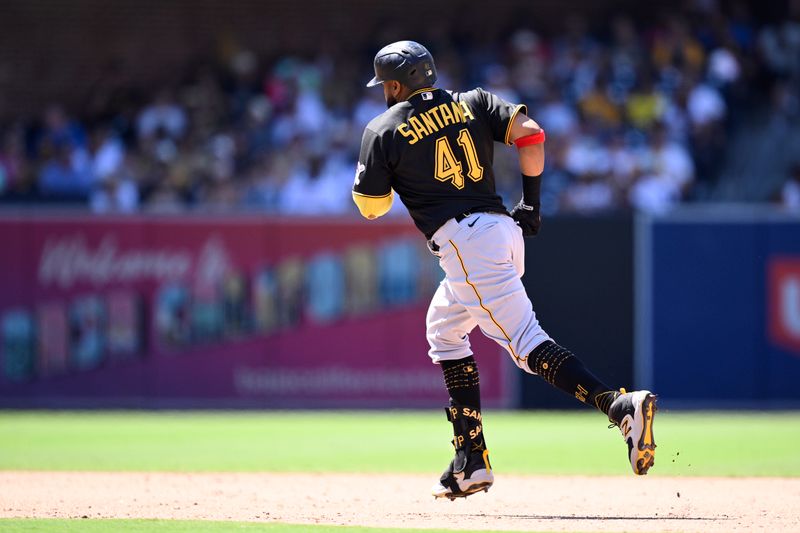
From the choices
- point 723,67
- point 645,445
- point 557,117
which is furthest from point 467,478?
point 723,67

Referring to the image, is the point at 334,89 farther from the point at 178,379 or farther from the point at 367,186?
the point at 367,186

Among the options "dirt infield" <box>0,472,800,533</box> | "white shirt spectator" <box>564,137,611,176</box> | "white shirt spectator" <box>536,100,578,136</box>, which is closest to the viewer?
"dirt infield" <box>0,472,800,533</box>

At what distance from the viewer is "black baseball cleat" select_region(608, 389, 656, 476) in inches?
219

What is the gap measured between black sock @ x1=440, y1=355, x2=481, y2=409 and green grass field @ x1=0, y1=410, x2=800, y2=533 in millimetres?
1370

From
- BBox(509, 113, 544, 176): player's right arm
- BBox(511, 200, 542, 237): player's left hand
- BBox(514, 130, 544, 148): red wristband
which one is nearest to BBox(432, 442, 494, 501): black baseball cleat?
BBox(511, 200, 542, 237): player's left hand

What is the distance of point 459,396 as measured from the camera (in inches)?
251

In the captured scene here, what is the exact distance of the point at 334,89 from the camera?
52.5ft

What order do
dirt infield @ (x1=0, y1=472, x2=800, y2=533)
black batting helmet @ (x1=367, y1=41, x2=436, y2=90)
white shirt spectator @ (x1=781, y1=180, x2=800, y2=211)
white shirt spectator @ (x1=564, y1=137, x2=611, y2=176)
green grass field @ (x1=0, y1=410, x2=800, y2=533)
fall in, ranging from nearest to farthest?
dirt infield @ (x1=0, y1=472, x2=800, y2=533), black batting helmet @ (x1=367, y1=41, x2=436, y2=90), green grass field @ (x1=0, y1=410, x2=800, y2=533), white shirt spectator @ (x1=781, y1=180, x2=800, y2=211), white shirt spectator @ (x1=564, y1=137, x2=611, y2=176)

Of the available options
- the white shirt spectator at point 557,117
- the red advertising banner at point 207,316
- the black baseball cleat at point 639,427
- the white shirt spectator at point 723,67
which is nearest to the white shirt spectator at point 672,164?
the white shirt spectator at point 557,117

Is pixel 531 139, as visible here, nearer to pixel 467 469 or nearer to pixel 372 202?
pixel 372 202

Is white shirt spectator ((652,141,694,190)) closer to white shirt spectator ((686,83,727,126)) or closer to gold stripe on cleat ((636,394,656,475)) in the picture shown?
white shirt spectator ((686,83,727,126))

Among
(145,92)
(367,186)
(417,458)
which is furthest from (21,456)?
(145,92)

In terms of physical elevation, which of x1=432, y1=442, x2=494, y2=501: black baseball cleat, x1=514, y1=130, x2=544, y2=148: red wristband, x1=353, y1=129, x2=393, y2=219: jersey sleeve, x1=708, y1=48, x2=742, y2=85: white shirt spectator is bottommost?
x1=432, y1=442, x2=494, y2=501: black baseball cleat

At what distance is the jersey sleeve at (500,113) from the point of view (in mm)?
6055
